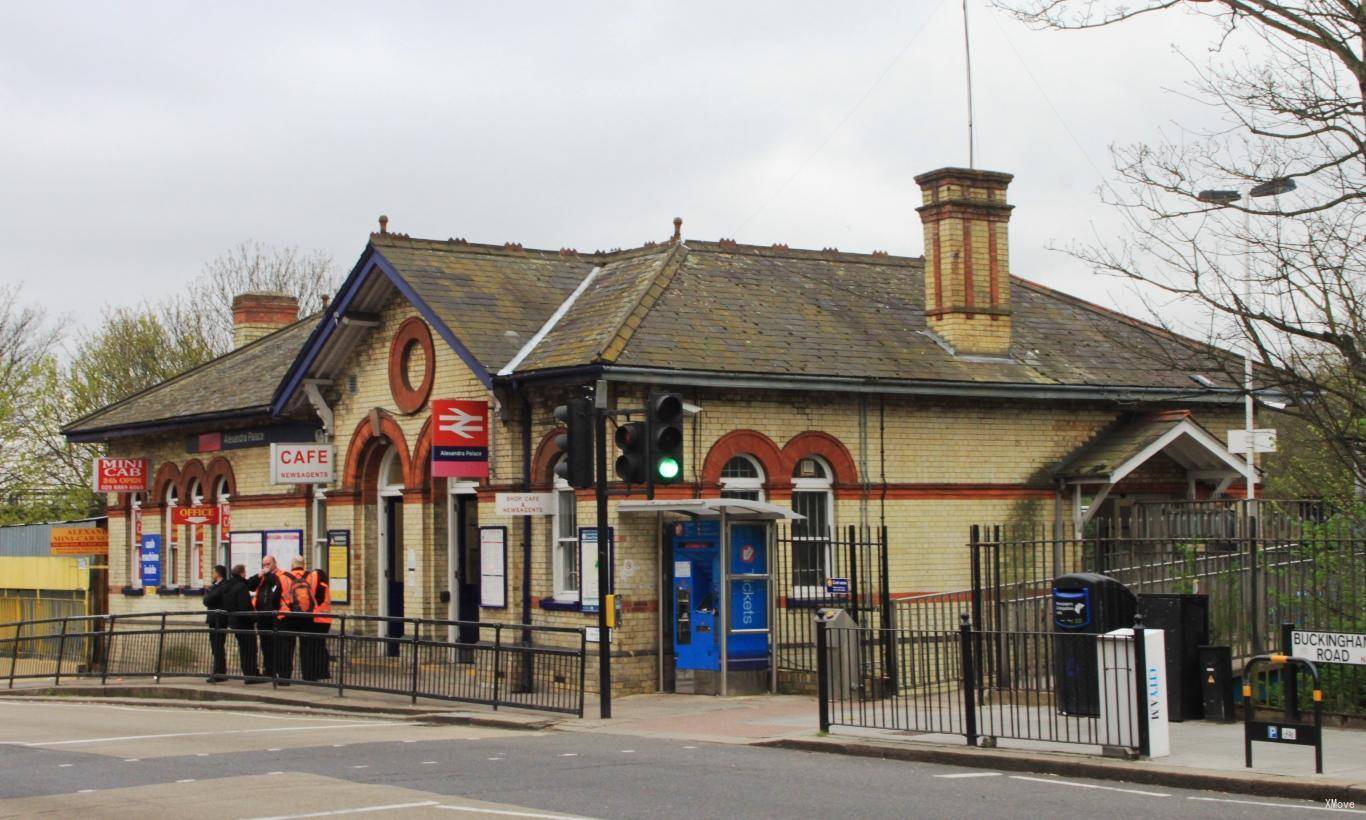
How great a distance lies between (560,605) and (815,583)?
324 cm

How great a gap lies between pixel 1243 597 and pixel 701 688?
6648 millimetres

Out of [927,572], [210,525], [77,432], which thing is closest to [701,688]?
[927,572]

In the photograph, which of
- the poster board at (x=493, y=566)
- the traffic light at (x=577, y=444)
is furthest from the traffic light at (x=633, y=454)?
the poster board at (x=493, y=566)

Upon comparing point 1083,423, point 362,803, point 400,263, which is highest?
point 400,263

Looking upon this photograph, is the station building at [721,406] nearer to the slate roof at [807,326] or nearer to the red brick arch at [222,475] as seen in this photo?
the slate roof at [807,326]

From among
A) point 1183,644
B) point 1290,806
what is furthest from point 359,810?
point 1183,644

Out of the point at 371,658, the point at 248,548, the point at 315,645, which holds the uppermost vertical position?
the point at 248,548

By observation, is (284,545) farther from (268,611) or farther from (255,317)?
(255,317)

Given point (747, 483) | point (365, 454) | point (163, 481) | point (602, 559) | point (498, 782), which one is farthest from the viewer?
point (163, 481)

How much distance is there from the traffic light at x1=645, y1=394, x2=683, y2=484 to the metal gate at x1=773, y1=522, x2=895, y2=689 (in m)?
3.54

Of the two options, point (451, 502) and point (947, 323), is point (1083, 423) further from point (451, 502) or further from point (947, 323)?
point (451, 502)

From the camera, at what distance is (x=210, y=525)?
30.4 meters

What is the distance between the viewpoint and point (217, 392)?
31297 mm

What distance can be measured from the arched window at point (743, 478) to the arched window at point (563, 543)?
6.45 feet
